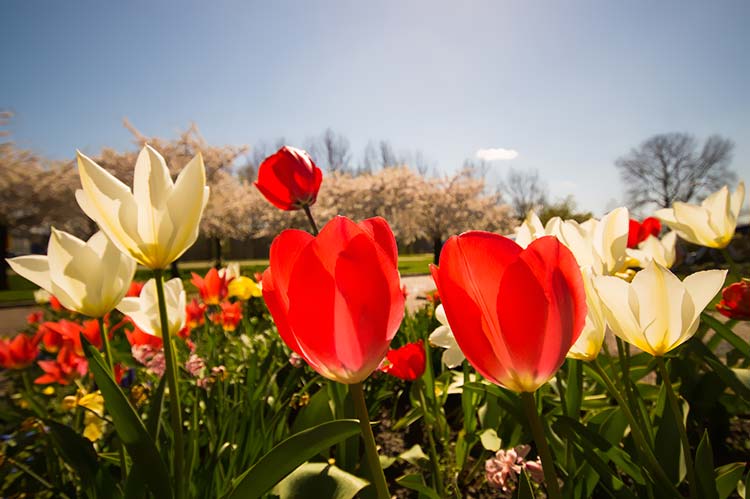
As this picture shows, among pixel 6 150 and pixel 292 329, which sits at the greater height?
pixel 6 150

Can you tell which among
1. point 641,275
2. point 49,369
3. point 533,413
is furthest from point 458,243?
point 49,369

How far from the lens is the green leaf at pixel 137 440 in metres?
0.61

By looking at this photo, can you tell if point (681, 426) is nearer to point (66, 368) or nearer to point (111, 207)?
point (111, 207)

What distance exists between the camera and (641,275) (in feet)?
1.80

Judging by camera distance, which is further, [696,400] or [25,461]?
[25,461]

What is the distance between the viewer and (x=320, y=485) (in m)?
0.65

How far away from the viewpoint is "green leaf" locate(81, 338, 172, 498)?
23.9 inches

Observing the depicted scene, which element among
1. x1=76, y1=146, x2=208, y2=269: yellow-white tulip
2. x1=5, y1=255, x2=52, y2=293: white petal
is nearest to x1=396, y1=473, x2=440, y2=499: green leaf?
x1=76, y1=146, x2=208, y2=269: yellow-white tulip

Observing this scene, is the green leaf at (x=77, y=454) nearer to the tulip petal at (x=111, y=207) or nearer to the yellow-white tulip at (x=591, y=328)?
the tulip petal at (x=111, y=207)

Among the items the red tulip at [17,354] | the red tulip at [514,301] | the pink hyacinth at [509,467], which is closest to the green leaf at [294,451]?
the red tulip at [514,301]

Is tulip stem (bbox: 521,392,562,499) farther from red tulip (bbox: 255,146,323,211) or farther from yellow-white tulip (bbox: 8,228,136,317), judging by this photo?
red tulip (bbox: 255,146,323,211)

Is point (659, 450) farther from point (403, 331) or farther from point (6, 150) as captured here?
point (6, 150)

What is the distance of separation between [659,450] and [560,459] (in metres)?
0.20

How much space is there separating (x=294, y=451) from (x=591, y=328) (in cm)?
41
